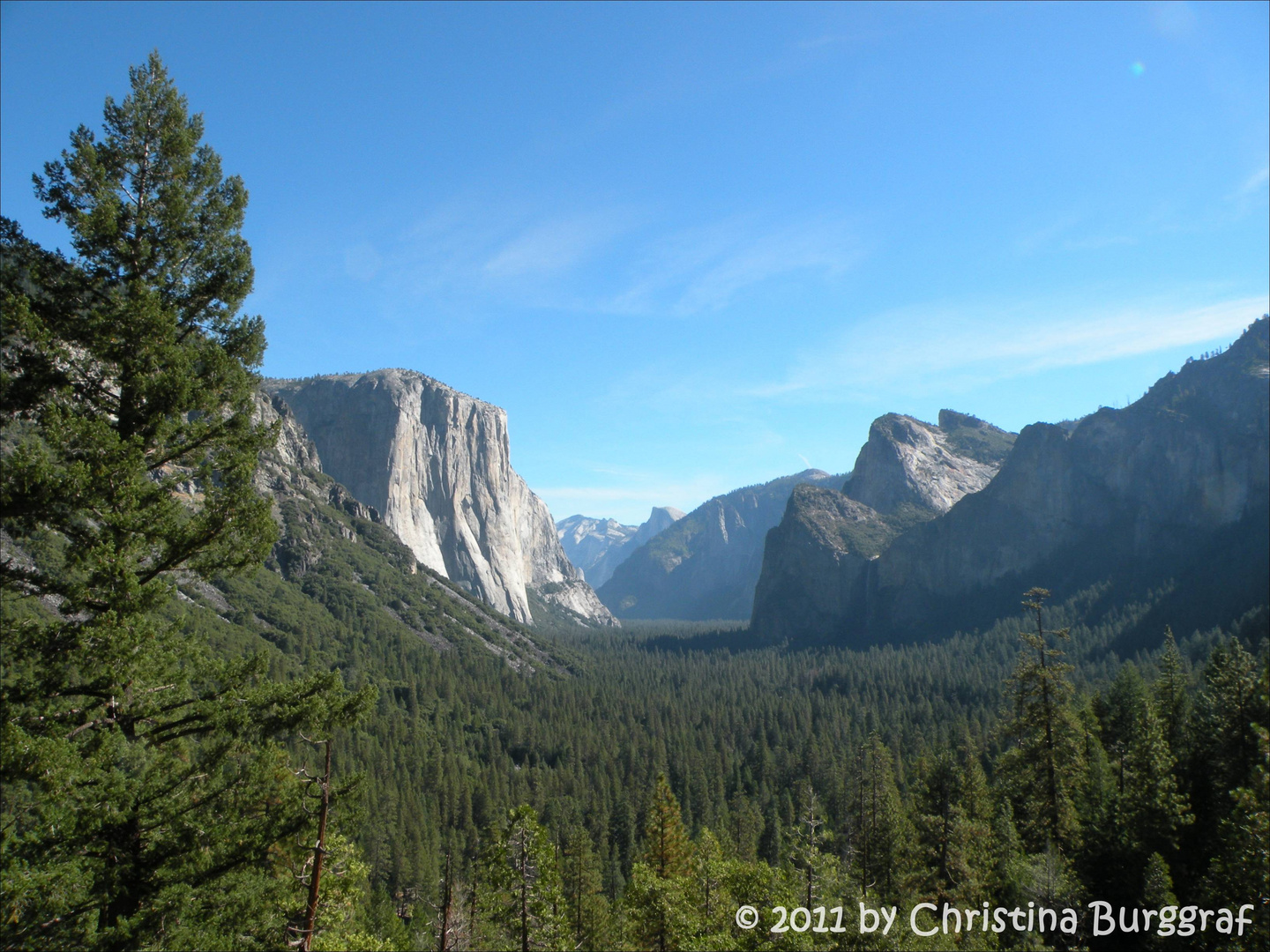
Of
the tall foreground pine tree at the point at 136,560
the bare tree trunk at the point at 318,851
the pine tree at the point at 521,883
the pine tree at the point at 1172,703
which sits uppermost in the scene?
the tall foreground pine tree at the point at 136,560

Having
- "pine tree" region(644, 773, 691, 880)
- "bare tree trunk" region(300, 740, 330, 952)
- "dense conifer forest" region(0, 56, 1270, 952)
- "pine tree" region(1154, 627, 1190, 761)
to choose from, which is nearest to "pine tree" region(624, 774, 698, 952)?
"dense conifer forest" region(0, 56, 1270, 952)

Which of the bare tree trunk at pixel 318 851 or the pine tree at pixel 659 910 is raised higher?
the bare tree trunk at pixel 318 851

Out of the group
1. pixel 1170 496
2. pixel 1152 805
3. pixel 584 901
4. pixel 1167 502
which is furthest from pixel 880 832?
pixel 1167 502

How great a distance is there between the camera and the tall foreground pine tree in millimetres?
7680

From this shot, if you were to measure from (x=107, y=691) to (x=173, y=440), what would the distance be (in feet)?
10.5

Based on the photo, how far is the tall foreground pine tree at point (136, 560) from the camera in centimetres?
768

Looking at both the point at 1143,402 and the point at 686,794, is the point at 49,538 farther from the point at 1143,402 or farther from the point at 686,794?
the point at 1143,402

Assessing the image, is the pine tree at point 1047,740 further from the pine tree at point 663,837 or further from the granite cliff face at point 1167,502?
the granite cliff face at point 1167,502

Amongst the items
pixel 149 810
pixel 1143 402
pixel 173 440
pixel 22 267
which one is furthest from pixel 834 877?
pixel 1143 402

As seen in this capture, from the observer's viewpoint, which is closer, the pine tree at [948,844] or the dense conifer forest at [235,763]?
the dense conifer forest at [235,763]

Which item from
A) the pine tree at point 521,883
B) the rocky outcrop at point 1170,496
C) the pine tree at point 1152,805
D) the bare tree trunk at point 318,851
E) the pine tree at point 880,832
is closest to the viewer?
the bare tree trunk at point 318,851

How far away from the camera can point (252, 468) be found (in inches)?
373

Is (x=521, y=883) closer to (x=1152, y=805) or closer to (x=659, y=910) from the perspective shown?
(x=659, y=910)

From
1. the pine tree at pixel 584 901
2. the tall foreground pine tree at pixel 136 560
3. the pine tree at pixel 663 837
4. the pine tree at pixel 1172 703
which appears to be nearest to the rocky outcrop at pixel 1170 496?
the pine tree at pixel 1172 703
